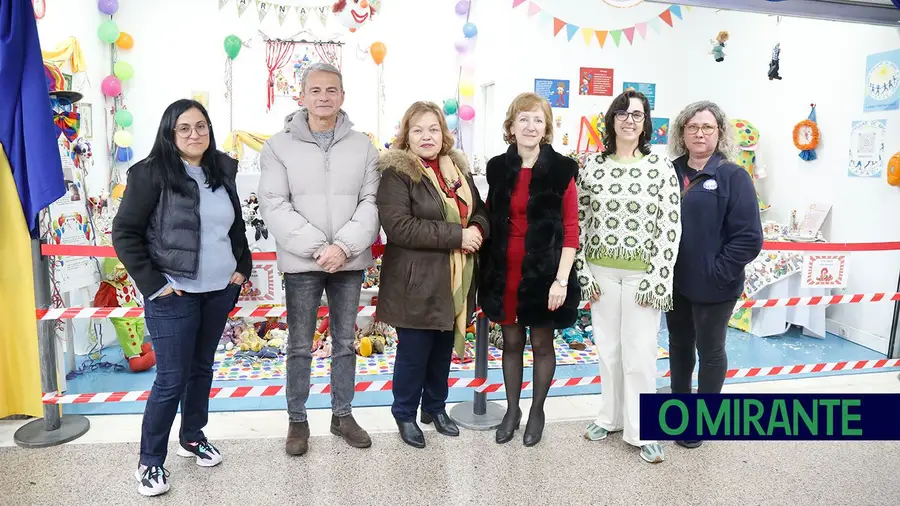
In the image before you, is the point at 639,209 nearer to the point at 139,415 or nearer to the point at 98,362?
the point at 139,415

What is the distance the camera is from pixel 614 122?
2.62m

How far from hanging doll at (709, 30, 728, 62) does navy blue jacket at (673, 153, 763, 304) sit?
11.3 feet

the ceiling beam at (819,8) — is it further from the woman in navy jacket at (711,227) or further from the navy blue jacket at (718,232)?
the navy blue jacket at (718,232)

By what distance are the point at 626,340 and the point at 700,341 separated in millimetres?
346

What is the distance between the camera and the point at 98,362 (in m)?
4.11

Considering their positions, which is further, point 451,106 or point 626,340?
point 451,106

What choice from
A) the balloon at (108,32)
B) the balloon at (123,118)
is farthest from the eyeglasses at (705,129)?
the balloon at (108,32)

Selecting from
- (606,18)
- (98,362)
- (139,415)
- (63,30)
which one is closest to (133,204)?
(139,415)

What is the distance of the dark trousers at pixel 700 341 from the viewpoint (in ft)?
8.92

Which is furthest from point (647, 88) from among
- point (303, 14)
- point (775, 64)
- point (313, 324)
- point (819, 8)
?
point (313, 324)

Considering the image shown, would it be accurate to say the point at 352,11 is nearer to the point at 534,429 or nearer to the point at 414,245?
the point at 414,245

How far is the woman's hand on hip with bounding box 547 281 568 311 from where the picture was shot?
258 cm

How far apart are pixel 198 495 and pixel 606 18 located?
16.7 ft

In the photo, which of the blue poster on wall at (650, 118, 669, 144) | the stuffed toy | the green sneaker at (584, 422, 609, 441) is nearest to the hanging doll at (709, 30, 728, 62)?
the blue poster on wall at (650, 118, 669, 144)
